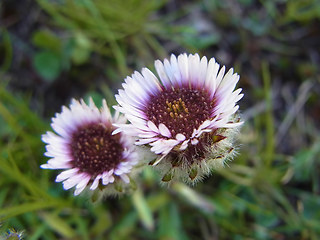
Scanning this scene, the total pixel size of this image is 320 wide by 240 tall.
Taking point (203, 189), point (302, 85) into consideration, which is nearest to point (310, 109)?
point (302, 85)

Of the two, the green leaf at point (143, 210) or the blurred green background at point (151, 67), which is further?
the blurred green background at point (151, 67)

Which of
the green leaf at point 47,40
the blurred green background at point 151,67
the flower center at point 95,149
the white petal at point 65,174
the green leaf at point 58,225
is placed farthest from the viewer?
the green leaf at point 47,40

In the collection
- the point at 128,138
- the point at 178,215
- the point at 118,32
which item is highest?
the point at 118,32

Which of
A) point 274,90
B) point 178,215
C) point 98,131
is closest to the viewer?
point 98,131

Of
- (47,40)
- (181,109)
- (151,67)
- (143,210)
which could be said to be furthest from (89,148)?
(47,40)

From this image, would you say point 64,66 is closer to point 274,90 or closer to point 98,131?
point 98,131

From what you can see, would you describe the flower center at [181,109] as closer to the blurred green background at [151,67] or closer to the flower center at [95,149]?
the flower center at [95,149]

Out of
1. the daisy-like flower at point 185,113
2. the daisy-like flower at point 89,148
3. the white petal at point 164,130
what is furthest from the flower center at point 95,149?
the white petal at point 164,130
